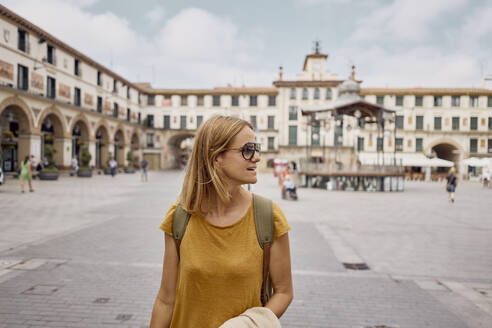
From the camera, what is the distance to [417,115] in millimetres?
42000

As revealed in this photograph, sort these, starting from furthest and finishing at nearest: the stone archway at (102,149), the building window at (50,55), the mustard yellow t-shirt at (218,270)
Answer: the stone archway at (102,149)
the building window at (50,55)
the mustard yellow t-shirt at (218,270)

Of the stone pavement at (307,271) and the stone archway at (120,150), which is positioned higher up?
the stone archway at (120,150)

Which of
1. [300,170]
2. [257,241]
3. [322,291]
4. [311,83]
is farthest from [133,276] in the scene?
[311,83]

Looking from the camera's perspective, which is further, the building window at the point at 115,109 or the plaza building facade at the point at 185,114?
the building window at the point at 115,109

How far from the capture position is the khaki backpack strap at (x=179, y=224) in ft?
5.30

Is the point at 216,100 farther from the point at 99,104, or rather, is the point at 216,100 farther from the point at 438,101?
the point at 438,101

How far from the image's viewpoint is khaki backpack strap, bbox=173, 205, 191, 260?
1.61 meters

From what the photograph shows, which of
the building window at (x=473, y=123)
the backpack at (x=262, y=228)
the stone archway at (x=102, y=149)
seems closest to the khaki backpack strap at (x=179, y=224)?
the backpack at (x=262, y=228)

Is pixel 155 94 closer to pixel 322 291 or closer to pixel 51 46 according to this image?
pixel 51 46

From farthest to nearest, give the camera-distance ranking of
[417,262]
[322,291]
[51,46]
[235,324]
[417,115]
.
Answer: [417,115], [51,46], [417,262], [322,291], [235,324]

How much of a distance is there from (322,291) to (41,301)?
12.0 feet

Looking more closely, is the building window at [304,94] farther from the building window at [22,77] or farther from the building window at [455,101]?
the building window at [22,77]

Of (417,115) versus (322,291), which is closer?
(322,291)

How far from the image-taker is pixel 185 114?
153 feet
